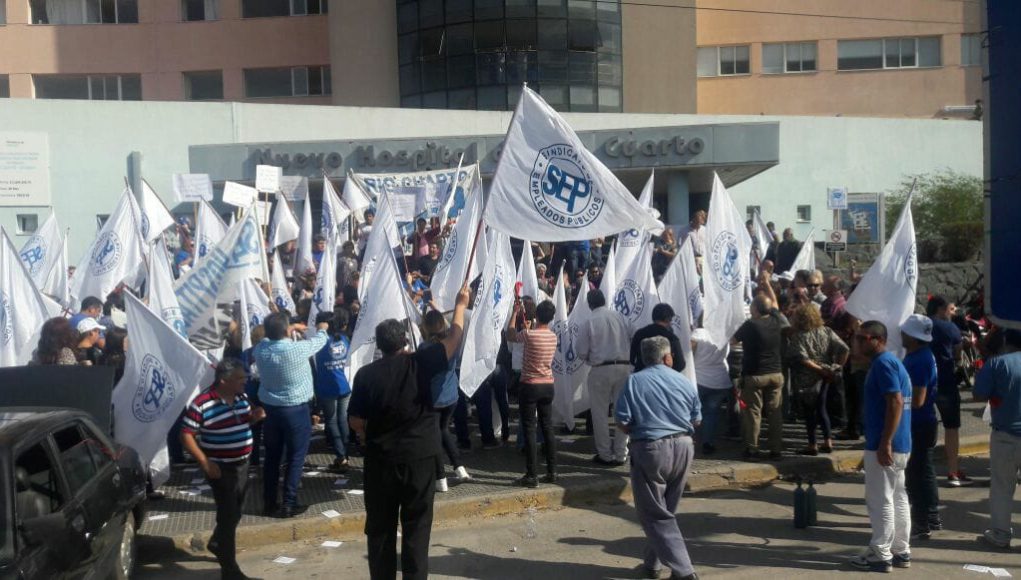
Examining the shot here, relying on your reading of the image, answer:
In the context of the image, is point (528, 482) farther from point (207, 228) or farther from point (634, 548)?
point (207, 228)

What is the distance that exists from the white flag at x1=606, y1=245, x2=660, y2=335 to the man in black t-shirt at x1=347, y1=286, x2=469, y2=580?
493 centimetres

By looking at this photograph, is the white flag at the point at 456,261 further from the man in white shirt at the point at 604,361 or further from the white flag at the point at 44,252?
the white flag at the point at 44,252

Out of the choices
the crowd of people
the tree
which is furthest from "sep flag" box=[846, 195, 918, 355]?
the tree

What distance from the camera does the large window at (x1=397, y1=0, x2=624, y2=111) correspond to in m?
29.7

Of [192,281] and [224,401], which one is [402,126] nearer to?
[192,281]

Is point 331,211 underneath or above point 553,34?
underneath

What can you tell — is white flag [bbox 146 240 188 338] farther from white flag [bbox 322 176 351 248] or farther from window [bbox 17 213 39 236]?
window [bbox 17 213 39 236]

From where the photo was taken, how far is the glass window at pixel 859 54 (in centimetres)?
3647

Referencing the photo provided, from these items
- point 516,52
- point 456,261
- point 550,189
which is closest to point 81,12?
point 516,52

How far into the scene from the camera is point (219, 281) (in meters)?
9.53

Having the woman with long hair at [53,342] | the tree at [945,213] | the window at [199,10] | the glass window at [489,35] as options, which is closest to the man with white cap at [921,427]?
the woman with long hair at [53,342]

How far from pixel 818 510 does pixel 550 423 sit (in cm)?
253

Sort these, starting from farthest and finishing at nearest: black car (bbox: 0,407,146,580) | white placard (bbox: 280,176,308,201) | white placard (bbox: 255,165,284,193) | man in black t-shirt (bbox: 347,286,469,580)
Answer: white placard (bbox: 280,176,308,201), white placard (bbox: 255,165,284,193), man in black t-shirt (bbox: 347,286,469,580), black car (bbox: 0,407,146,580)

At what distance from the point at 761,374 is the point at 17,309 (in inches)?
296
